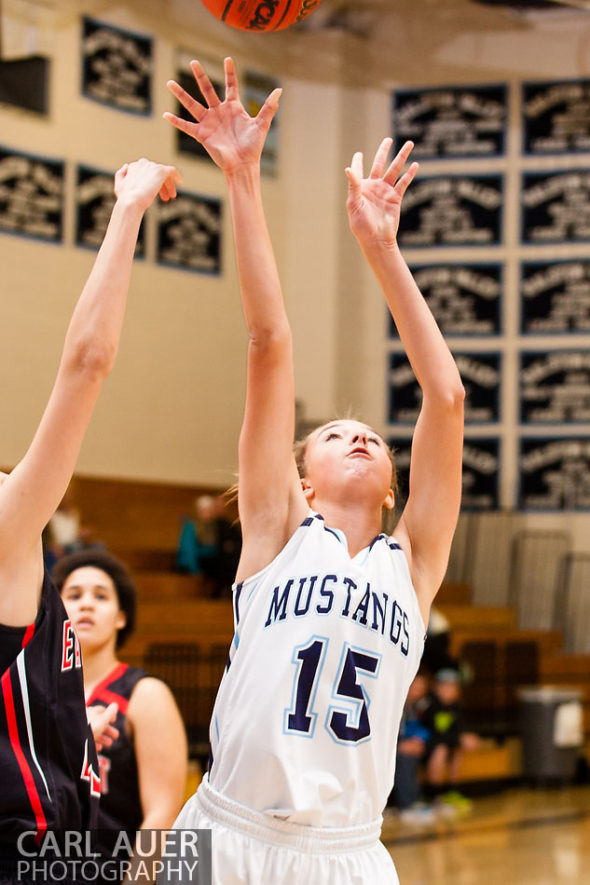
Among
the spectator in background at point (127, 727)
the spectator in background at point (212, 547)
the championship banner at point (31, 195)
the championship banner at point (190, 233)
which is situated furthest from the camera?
the championship banner at point (190, 233)

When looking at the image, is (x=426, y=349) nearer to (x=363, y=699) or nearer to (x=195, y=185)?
(x=363, y=699)

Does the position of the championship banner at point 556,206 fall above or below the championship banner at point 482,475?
above

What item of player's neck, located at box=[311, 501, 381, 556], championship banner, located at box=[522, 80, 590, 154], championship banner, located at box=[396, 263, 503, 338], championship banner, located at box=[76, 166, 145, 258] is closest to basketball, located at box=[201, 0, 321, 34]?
player's neck, located at box=[311, 501, 381, 556]

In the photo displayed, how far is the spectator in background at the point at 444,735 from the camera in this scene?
348 inches

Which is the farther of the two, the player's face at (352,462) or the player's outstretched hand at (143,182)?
the player's face at (352,462)

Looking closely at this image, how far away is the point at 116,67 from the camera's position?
38.6ft

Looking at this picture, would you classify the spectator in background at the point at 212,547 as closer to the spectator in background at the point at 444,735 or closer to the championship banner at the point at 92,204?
the spectator in background at the point at 444,735

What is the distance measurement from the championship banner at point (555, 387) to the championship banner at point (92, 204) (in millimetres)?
4911

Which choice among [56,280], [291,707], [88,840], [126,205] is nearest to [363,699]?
[291,707]

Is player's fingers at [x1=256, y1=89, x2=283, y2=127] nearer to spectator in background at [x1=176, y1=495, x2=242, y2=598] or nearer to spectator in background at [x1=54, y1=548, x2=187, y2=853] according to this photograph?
spectator in background at [x1=54, y1=548, x2=187, y2=853]

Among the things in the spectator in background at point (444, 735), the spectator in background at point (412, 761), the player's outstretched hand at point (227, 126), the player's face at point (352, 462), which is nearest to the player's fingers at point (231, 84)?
the player's outstretched hand at point (227, 126)

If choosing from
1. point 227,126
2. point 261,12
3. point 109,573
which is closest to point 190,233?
point 261,12

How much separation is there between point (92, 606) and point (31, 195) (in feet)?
28.6

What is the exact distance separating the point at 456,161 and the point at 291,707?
11.5 metres
